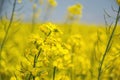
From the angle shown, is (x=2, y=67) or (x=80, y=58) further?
(x=80, y=58)

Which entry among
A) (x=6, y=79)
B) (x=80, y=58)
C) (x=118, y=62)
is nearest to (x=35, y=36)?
(x=118, y=62)

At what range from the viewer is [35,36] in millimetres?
4027

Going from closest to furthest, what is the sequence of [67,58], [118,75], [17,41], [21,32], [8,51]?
[67,58] < [118,75] < [8,51] < [17,41] < [21,32]

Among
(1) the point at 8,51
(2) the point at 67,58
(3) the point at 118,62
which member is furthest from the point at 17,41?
(2) the point at 67,58

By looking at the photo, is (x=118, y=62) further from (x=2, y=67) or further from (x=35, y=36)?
(x=35, y=36)

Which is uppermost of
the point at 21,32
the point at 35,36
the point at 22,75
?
the point at 35,36

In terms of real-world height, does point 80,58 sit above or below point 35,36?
below

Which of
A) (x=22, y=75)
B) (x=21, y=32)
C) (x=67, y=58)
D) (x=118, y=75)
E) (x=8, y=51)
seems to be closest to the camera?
(x=22, y=75)

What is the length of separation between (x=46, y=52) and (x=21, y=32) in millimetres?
10803

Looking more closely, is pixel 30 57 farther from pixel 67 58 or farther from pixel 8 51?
pixel 8 51

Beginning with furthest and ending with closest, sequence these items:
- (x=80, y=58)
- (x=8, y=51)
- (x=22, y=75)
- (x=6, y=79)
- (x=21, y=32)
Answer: (x=21, y=32)
(x=8, y=51)
(x=80, y=58)
(x=6, y=79)
(x=22, y=75)

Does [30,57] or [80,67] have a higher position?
[30,57]

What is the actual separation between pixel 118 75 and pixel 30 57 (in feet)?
8.34

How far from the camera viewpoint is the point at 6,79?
6965 mm
